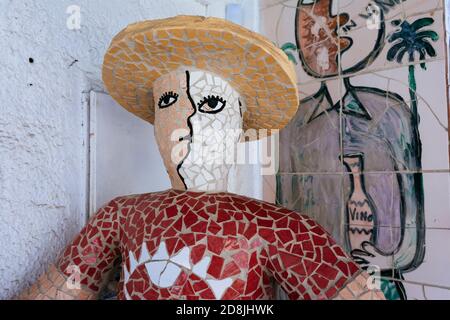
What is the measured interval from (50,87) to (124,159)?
0.80ft

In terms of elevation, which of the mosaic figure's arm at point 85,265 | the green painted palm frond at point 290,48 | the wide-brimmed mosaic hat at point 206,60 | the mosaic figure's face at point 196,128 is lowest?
the mosaic figure's arm at point 85,265

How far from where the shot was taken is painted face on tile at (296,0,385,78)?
40.7 inches

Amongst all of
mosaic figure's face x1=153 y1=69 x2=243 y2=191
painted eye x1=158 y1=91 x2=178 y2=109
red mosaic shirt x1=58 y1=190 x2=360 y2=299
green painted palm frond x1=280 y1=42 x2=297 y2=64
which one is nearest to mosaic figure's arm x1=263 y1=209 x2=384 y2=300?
red mosaic shirt x1=58 y1=190 x2=360 y2=299

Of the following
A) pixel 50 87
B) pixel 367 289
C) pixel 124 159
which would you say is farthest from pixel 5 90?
pixel 367 289

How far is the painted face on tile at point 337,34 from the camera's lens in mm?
1033

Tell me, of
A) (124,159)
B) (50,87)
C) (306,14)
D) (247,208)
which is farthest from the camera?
(306,14)

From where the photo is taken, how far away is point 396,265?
3.16ft

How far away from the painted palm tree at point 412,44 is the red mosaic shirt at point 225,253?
490 mm

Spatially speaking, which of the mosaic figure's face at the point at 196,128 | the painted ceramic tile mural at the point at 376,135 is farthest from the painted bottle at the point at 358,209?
the mosaic figure's face at the point at 196,128

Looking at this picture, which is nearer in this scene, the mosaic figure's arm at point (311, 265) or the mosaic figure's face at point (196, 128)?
the mosaic figure's arm at point (311, 265)

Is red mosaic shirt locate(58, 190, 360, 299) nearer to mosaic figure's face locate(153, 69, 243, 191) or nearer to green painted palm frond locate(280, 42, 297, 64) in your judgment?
mosaic figure's face locate(153, 69, 243, 191)

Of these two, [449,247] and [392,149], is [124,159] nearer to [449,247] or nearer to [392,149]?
[392,149]

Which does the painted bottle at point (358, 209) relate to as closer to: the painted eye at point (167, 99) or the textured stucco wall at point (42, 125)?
the painted eye at point (167, 99)
